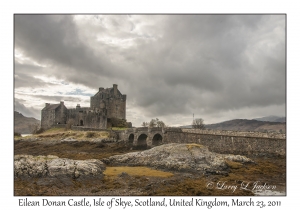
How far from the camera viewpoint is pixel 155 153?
23.6 metres

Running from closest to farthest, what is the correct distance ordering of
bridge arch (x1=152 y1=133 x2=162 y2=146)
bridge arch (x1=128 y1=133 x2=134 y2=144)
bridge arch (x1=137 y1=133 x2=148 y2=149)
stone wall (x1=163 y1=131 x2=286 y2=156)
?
stone wall (x1=163 y1=131 x2=286 y2=156)
bridge arch (x1=152 y1=133 x2=162 y2=146)
bridge arch (x1=137 y1=133 x2=148 y2=149)
bridge arch (x1=128 y1=133 x2=134 y2=144)

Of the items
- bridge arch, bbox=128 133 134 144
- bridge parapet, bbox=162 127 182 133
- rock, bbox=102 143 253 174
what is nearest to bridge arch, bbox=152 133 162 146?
bridge parapet, bbox=162 127 182 133

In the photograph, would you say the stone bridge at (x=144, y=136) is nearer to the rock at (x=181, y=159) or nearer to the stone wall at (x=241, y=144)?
the stone wall at (x=241, y=144)

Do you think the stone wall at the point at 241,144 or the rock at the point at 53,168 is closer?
the rock at the point at 53,168

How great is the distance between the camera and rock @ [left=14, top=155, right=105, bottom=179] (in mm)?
16422

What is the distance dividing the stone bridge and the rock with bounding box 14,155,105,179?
2193cm

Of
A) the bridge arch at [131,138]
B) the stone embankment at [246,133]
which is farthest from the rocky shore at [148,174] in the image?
the bridge arch at [131,138]

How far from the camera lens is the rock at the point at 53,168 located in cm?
1642

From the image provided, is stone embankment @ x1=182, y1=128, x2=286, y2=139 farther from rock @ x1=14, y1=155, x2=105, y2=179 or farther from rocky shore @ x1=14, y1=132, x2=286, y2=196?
rock @ x1=14, y1=155, x2=105, y2=179

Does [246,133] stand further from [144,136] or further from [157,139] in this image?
[144,136]

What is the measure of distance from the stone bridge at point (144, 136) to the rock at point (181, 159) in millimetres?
15045

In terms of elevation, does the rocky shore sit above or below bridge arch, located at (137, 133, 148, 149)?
above

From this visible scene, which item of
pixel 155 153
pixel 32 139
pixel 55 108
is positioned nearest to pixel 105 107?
pixel 55 108
